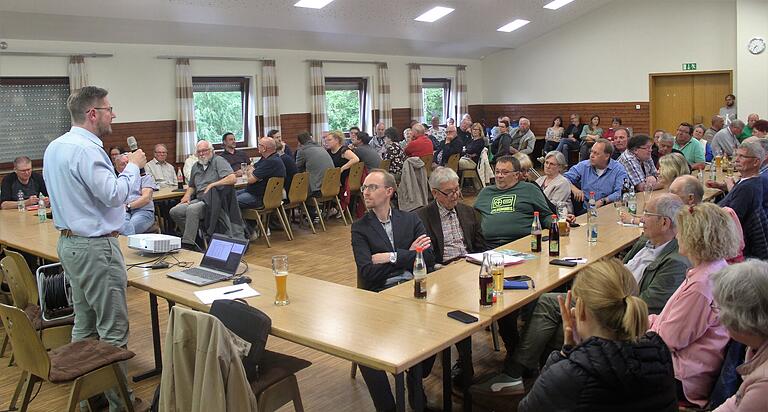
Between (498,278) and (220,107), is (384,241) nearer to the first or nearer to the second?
(498,278)

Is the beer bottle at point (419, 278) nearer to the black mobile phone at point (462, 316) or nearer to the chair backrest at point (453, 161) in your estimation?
the black mobile phone at point (462, 316)

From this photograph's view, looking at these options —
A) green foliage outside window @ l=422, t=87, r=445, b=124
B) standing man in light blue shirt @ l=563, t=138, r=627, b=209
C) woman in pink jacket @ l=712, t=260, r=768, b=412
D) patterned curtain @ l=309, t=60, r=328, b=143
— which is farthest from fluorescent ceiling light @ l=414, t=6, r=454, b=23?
woman in pink jacket @ l=712, t=260, r=768, b=412

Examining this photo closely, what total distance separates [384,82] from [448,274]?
11090 millimetres

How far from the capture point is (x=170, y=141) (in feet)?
35.8

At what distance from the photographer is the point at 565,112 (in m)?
15.9

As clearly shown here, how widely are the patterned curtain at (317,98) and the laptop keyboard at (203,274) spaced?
9.11m

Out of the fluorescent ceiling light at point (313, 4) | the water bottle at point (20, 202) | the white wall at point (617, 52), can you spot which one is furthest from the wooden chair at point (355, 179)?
the white wall at point (617, 52)

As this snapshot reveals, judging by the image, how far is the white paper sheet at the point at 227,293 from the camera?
3.32 metres

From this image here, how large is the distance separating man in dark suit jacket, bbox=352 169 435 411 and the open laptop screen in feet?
2.12

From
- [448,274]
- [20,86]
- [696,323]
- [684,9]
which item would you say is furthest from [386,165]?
[684,9]

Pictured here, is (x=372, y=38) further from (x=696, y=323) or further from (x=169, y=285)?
(x=696, y=323)

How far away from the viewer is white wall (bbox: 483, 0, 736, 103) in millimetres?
13750

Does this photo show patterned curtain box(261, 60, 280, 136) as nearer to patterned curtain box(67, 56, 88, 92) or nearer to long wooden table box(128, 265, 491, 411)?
patterned curtain box(67, 56, 88, 92)

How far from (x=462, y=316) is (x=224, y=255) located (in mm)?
1532
